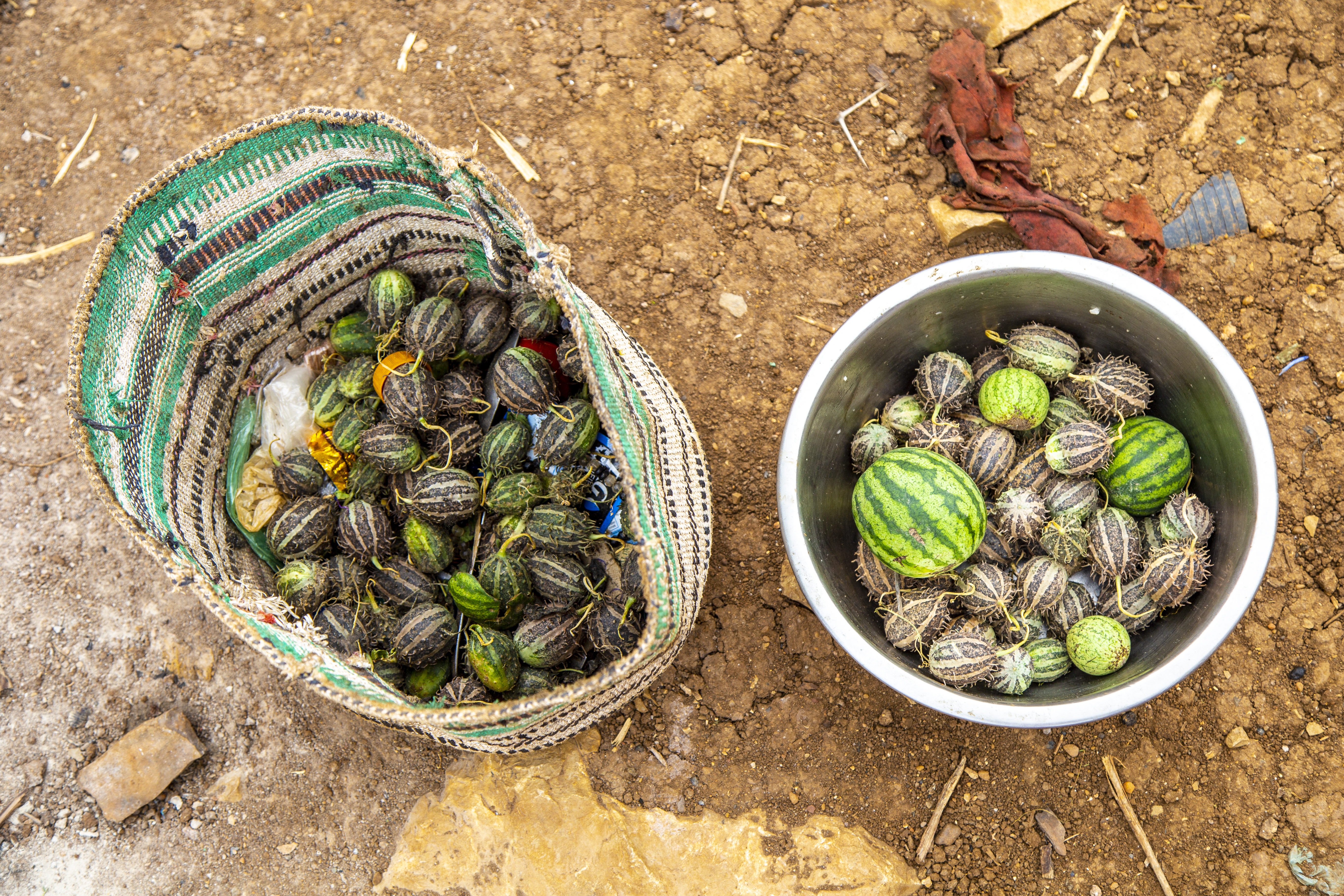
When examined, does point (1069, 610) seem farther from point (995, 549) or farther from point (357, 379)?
point (357, 379)

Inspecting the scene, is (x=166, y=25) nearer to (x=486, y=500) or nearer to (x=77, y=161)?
(x=77, y=161)

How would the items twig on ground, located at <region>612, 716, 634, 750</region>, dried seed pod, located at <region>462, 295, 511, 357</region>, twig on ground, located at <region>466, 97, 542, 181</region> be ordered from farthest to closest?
twig on ground, located at <region>466, 97, 542, 181</region> < twig on ground, located at <region>612, 716, 634, 750</region> < dried seed pod, located at <region>462, 295, 511, 357</region>

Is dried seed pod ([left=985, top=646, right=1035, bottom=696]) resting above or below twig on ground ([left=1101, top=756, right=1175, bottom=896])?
above

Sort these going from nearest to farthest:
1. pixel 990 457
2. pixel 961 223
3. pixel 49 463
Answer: pixel 990 457 → pixel 961 223 → pixel 49 463

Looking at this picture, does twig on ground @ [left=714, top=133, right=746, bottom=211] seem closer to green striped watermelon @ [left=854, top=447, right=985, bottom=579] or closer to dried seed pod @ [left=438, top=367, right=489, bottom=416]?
dried seed pod @ [left=438, top=367, right=489, bottom=416]

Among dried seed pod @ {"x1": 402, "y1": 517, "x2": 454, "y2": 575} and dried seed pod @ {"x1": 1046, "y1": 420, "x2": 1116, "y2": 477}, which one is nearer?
dried seed pod @ {"x1": 1046, "y1": 420, "x2": 1116, "y2": 477}

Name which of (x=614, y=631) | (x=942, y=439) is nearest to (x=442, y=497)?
(x=614, y=631)

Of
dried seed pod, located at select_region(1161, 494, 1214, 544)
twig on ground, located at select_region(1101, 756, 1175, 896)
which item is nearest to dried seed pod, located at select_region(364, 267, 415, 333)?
dried seed pod, located at select_region(1161, 494, 1214, 544)
